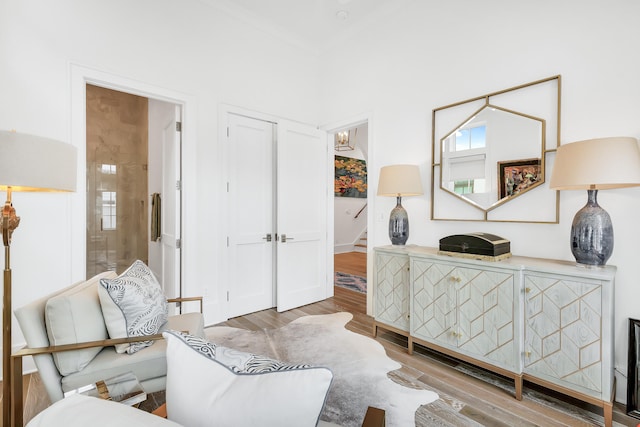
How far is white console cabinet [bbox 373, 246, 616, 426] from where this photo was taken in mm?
1668

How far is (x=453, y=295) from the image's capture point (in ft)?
7.40

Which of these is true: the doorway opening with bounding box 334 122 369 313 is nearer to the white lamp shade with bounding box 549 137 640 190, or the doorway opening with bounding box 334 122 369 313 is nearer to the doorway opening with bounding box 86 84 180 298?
the doorway opening with bounding box 86 84 180 298

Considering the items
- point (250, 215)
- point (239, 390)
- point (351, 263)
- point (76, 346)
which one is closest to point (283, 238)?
point (250, 215)

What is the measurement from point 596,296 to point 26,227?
12.7 ft

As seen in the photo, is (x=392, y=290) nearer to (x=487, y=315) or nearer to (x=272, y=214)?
(x=487, y=315)

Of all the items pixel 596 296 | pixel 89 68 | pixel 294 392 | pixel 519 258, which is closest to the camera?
pixel 294 392

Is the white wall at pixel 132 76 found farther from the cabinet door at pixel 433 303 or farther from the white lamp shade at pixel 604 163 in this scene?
the white lamp shade at pixel 604 163

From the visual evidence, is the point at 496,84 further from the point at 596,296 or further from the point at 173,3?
the point at 173,3

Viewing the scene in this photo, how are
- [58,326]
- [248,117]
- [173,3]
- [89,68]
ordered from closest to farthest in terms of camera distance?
[58,326] → [89,68] → [173,3] → [248,117]

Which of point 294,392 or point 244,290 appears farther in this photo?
point 244,290

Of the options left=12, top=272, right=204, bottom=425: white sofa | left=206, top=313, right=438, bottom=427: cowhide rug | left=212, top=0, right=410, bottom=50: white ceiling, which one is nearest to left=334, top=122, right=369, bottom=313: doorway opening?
left=212, top=0, right=410, bottom=50: white ceiling

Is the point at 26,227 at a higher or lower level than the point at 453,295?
higher

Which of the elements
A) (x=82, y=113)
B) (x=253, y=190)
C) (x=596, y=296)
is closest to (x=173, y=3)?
(x=82, y=113)

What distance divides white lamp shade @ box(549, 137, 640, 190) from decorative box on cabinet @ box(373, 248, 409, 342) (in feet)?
4.33
